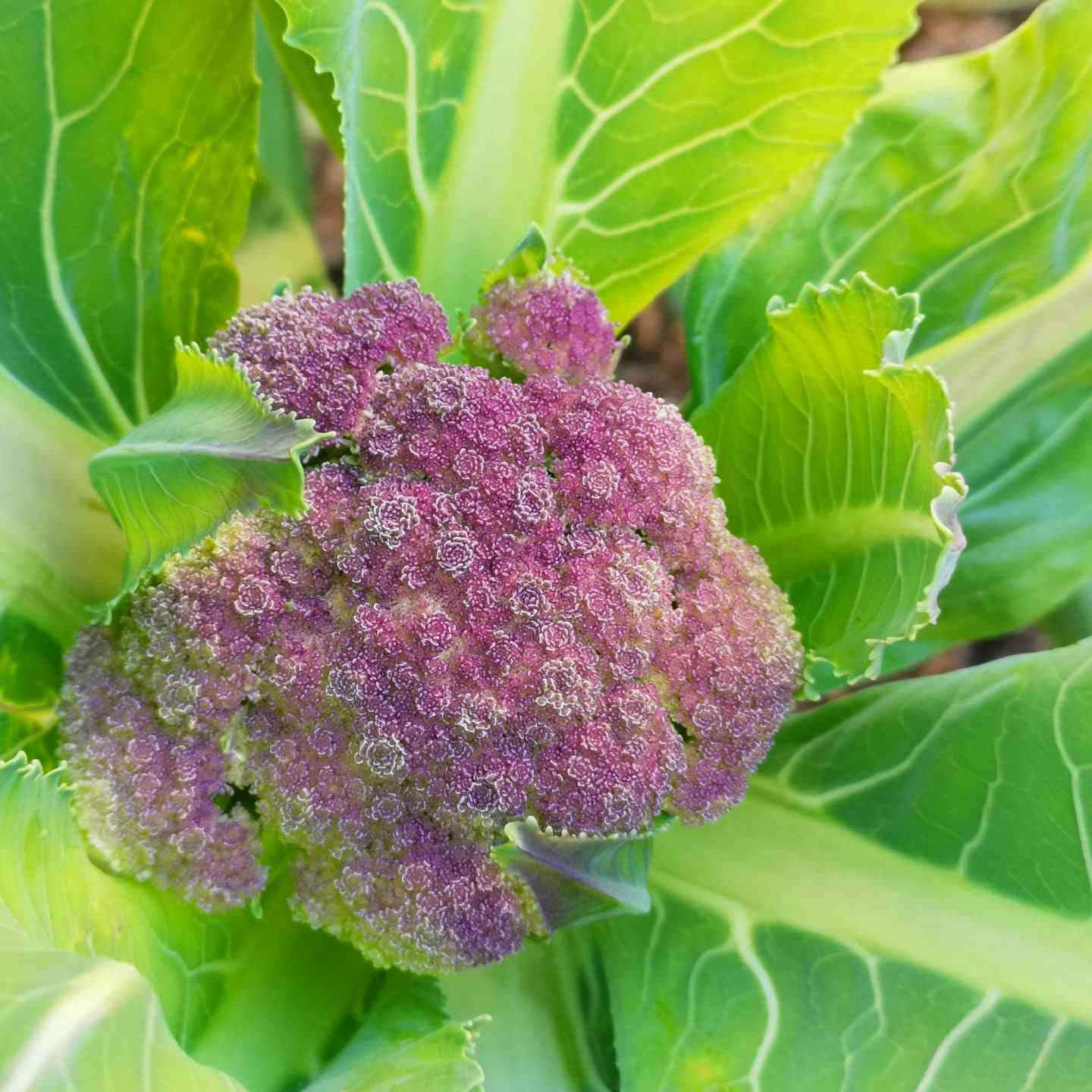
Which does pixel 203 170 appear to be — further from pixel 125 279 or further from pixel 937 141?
pixel 937 141

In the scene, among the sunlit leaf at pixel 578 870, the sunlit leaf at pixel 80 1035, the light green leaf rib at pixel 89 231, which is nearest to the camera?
the sunlit leaf at pixel 80 1035

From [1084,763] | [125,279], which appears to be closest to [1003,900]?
[1084,763]

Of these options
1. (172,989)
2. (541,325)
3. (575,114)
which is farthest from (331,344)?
(172,989)

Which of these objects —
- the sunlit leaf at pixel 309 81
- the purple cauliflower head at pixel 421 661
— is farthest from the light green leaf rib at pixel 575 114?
the purple cauliflower head at pixel 421 661

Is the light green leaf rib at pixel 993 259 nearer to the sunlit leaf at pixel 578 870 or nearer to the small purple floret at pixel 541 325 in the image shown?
the small purple floret at pixel 541 325

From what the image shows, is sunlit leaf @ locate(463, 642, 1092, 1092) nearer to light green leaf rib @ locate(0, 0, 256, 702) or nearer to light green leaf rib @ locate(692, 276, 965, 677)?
light green leaf rib @ locate(692, 276, 965, 677)
